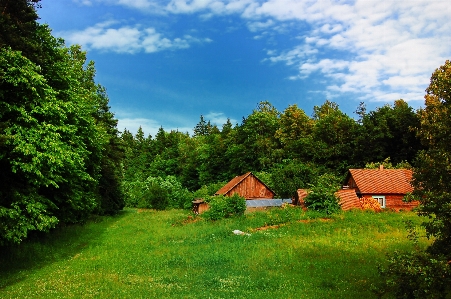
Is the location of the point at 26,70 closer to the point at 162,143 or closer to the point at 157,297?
the point at 157,297

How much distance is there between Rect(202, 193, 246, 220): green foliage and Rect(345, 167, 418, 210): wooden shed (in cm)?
1417

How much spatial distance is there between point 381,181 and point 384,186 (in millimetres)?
766

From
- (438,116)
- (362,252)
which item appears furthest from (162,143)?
(438,116)

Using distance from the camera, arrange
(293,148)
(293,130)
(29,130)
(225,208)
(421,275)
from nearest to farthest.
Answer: (421,275)
(29,130)
(225,208)
(293,148)
(293,130)

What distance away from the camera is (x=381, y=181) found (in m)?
43.7

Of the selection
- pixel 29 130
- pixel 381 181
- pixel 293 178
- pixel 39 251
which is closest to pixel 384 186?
pixel 381 181

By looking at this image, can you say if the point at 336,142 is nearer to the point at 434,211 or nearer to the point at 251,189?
the point at 251,189

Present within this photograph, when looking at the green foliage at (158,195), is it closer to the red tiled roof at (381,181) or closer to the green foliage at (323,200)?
the red tiled roof at (381,181)

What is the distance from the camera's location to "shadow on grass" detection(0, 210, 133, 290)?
17948 mm

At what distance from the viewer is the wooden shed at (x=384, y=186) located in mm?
42594

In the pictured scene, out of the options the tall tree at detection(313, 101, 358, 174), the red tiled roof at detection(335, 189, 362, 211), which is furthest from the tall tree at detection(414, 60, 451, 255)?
the tall tree at detection(313, 101, 358, 174)

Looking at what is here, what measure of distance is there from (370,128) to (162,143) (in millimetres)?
74055

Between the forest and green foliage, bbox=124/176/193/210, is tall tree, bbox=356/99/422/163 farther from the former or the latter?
green foliage, bbox=124/176/193/210

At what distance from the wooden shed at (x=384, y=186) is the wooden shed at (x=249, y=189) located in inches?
641
